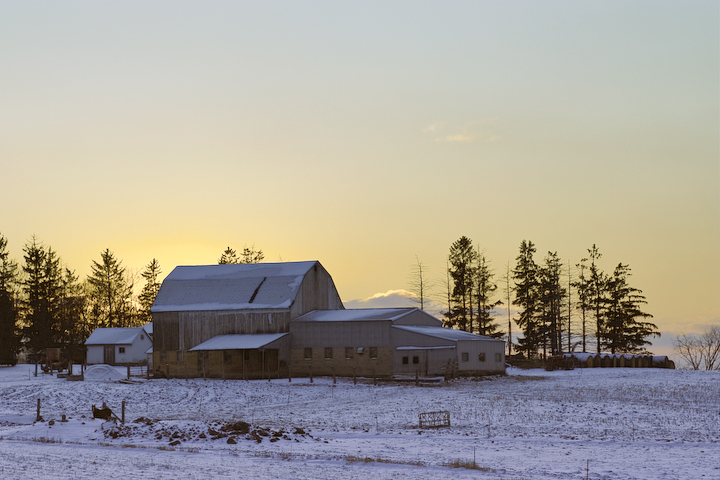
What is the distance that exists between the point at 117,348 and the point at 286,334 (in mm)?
34497

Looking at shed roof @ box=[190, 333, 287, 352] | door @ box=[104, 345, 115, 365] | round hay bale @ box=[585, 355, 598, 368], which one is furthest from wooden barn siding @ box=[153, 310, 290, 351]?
round hay bale @ box=[585, 355, 598, 368]

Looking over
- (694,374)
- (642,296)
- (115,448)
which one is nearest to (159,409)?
(115,448)

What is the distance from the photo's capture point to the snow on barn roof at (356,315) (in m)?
67.6

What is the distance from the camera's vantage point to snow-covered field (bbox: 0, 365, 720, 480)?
2470 cm

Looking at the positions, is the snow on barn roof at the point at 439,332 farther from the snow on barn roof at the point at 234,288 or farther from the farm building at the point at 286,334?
the snow on barn roof at the point at 234,288

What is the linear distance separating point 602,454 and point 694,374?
4830cm

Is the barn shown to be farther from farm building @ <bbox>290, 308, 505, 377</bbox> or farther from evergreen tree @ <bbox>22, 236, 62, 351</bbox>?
evergreen tree @ <bbox>22, 236, 62, 351</bbox>

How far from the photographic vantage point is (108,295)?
4535 inches

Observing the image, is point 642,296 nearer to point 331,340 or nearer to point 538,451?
point 331,340

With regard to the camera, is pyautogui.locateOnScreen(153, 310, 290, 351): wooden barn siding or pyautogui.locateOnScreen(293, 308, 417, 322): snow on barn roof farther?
pyautogui.locateOnScreen(153, 310, 290, 351): wooden barn siding

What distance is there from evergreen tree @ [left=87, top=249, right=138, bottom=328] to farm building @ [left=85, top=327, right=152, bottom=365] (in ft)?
55.7

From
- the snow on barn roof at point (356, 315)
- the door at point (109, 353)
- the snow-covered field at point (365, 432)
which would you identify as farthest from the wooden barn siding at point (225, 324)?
the door at point (109, 353)

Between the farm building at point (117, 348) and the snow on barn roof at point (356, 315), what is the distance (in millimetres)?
32236

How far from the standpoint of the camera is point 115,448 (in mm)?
30359
